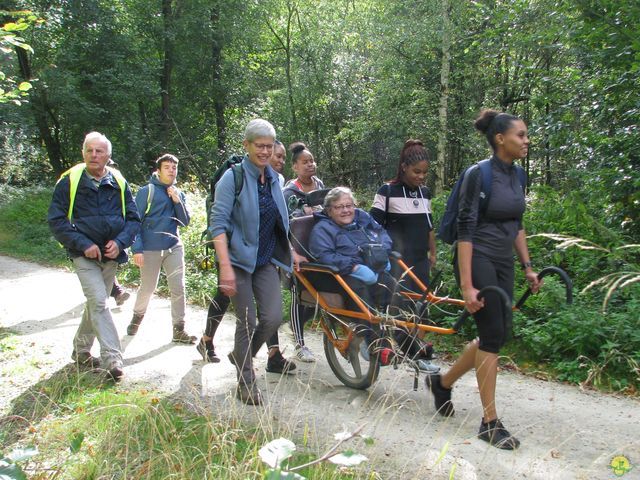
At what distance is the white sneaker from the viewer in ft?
20.0

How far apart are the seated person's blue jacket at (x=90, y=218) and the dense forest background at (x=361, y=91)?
6.58 feet

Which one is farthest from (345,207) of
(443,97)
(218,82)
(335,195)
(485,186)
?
(218,82)

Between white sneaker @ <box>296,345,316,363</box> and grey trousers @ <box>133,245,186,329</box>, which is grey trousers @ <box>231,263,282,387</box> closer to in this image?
white sneaker @ <box>296,345,316,363</box>

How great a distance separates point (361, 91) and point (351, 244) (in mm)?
17403

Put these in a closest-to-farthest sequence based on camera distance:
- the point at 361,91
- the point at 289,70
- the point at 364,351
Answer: the point at 364,351 → the point at 361,91 → the point at 289,70

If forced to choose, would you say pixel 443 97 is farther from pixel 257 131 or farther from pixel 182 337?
pixel 257 131

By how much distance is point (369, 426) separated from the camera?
4301mm

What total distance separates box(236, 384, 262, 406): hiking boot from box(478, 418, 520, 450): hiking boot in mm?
1713

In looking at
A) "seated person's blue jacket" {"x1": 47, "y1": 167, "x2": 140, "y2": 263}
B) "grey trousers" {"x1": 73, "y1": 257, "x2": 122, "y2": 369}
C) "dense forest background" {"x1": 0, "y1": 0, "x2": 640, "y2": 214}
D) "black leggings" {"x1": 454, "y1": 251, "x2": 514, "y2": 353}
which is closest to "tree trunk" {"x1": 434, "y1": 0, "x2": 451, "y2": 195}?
"dense forest background" {"x1": 0, "y1": 0, "x2": 640, "y2": 214}

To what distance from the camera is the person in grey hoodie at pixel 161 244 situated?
6.86 metres

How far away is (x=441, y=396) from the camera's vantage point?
15.0 feet

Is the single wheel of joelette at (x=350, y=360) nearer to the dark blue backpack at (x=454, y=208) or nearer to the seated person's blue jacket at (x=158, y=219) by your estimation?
the dark blue backpack at (x=454, y=208)

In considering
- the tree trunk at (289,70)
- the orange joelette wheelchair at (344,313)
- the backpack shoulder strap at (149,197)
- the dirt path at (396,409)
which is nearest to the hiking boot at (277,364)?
the dirt path at (396,409)

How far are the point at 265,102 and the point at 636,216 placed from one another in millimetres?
19643
